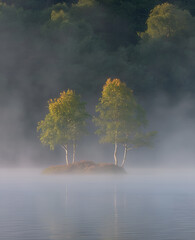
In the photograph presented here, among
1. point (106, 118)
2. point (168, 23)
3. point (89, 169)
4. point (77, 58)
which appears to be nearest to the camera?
point (89, 169)

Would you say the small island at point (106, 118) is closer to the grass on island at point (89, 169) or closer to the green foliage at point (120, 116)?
the green foliage at point (120, 116)

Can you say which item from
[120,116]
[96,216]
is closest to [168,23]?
[120,116]

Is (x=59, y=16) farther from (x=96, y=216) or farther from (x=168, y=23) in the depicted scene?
(x=96, y=216)

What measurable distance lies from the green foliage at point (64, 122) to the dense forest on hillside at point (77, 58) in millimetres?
22639

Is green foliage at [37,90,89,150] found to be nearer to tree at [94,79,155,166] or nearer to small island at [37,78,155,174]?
small island at [37,78,155,174]

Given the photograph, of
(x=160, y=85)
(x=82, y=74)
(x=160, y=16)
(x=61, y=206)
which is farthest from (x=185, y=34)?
(x=61, y=206)

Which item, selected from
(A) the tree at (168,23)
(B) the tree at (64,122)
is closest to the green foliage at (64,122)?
(B) the tree at (64,122)

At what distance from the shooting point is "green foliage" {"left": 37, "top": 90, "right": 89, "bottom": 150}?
197 ft

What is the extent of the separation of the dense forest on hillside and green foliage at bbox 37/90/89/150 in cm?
2264

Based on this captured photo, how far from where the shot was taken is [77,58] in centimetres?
8775

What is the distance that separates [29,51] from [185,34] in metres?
28.6

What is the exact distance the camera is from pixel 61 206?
92.7ft

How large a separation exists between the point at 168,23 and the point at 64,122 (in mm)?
46747


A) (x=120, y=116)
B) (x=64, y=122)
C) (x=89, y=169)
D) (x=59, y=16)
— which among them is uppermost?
(x=59, y=16)
